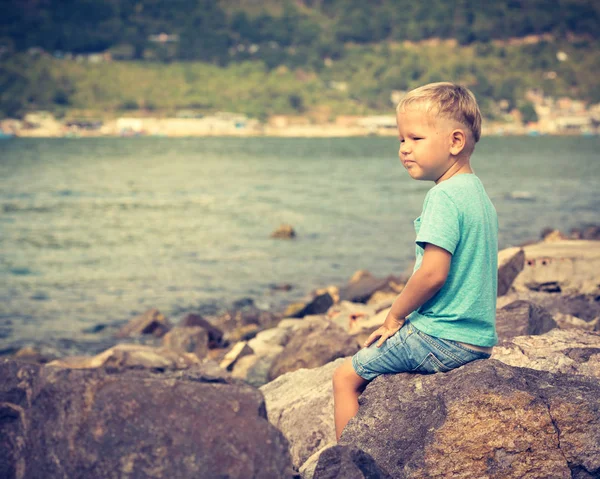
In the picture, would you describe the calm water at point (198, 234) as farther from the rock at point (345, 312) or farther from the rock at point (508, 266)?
the rock at point (508, 266)

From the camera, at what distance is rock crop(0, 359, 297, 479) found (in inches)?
98.0

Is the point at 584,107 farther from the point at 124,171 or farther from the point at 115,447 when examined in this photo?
the point at 115,447

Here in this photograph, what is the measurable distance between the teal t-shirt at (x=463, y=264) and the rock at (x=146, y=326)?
7866 millimetres

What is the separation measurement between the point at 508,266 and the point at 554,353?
7.36 ft

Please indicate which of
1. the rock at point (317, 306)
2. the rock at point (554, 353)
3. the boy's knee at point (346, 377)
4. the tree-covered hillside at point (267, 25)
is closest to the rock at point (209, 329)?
the rock at point (317, 306)

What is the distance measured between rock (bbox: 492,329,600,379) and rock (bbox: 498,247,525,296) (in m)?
1.81

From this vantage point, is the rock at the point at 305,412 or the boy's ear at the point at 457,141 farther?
the rock at the point at 305,412

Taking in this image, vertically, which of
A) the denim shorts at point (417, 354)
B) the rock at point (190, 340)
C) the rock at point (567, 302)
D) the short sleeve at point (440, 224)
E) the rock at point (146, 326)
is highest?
the short sleeve at point (440, 224)

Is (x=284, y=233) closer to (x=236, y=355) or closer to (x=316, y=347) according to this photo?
(x=236, y=355)

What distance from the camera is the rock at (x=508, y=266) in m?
5.87

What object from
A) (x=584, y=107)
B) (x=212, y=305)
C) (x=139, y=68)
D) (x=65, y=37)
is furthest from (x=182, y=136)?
(x=212, y=305)

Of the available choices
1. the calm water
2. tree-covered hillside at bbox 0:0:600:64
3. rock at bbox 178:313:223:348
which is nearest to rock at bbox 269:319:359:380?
rock at bbox 178:313:223:348

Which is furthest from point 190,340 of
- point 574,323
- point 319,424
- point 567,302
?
point 319,424

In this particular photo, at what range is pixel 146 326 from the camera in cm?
1071
